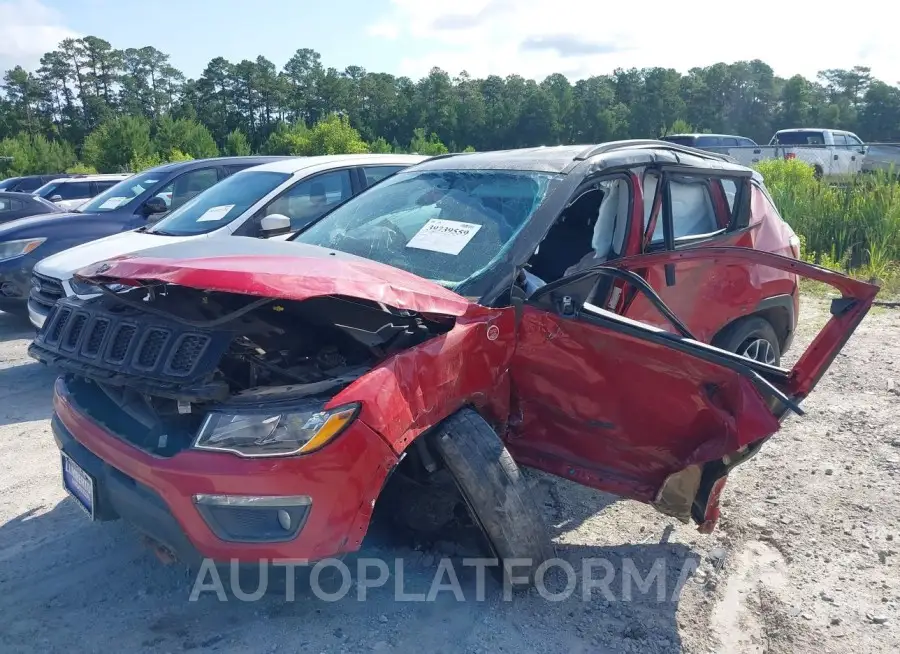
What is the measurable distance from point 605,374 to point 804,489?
1659mm

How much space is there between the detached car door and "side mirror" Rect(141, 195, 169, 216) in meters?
6.05

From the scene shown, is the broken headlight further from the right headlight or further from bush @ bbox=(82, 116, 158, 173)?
bush @ bbox=(82, 116, 158, 173)

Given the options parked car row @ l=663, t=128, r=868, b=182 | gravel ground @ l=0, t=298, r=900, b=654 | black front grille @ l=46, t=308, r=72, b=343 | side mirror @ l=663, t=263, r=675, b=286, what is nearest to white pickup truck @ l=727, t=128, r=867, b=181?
parked car row @ l=663, t=128, r=868, b=182

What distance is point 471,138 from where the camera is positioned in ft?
160

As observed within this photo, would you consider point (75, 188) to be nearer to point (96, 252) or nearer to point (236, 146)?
point (96, 252)

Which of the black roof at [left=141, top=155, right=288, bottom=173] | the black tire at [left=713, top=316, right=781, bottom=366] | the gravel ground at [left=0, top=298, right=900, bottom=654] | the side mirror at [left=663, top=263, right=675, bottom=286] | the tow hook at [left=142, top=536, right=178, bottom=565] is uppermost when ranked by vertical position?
the black roof at [left=141, top=155, right=288, bottom=173]

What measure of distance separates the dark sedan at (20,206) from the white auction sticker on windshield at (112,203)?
3.31 metres

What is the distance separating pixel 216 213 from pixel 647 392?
4775 mm

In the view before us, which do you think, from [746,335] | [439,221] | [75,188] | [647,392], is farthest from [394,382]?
[75,188]

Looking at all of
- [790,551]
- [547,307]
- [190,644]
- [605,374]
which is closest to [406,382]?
[547,307]

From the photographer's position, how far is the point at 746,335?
4602 mm

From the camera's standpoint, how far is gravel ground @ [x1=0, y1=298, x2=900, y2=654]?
2.79 meters

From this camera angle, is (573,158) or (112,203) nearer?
(573,158)

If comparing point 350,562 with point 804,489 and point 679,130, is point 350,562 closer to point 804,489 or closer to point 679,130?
point 804,489
